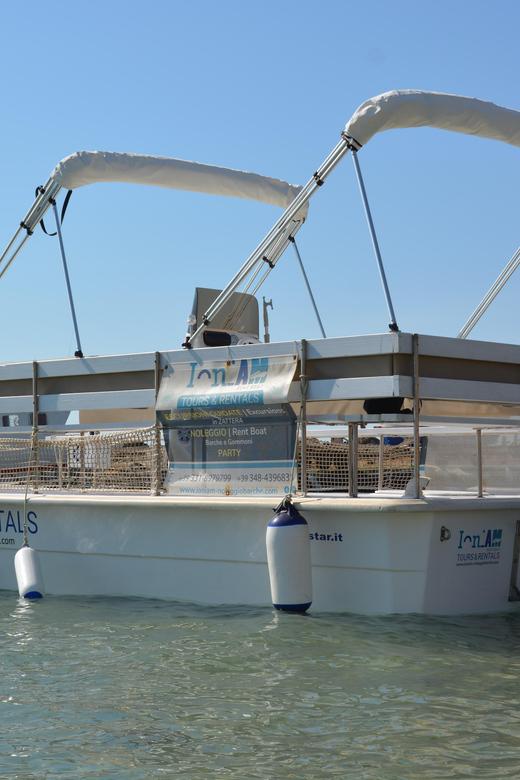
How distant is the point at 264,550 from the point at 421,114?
4295mm

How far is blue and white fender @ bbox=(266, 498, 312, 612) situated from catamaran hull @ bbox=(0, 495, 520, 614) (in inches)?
12.7

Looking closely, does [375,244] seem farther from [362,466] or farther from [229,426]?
[362,466]

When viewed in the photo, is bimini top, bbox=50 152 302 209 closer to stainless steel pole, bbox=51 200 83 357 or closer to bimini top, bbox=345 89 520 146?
stainless steel pole, bbox=51 200 83 357

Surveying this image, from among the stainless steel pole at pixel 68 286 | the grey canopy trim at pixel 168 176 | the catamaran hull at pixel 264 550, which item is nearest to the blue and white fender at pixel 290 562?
the catamaran hull at pixel 264 550

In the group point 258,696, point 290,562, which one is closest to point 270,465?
point 290,562

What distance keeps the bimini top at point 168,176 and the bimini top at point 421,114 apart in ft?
11.0

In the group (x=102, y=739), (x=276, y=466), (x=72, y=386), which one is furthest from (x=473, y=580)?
(x=72, y=386)

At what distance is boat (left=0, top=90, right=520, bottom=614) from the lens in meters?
7.19

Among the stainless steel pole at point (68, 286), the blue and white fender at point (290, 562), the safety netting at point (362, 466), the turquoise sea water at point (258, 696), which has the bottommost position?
the turquoise sea water at point (258, 696)

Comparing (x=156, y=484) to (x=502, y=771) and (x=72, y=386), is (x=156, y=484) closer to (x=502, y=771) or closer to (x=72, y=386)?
(x=72, y=386)

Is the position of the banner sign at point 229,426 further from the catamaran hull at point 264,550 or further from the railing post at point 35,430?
the railing post at point 35,430

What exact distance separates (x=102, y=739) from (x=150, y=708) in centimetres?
53

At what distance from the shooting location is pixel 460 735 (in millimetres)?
4578

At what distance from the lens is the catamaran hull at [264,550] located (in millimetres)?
7094
